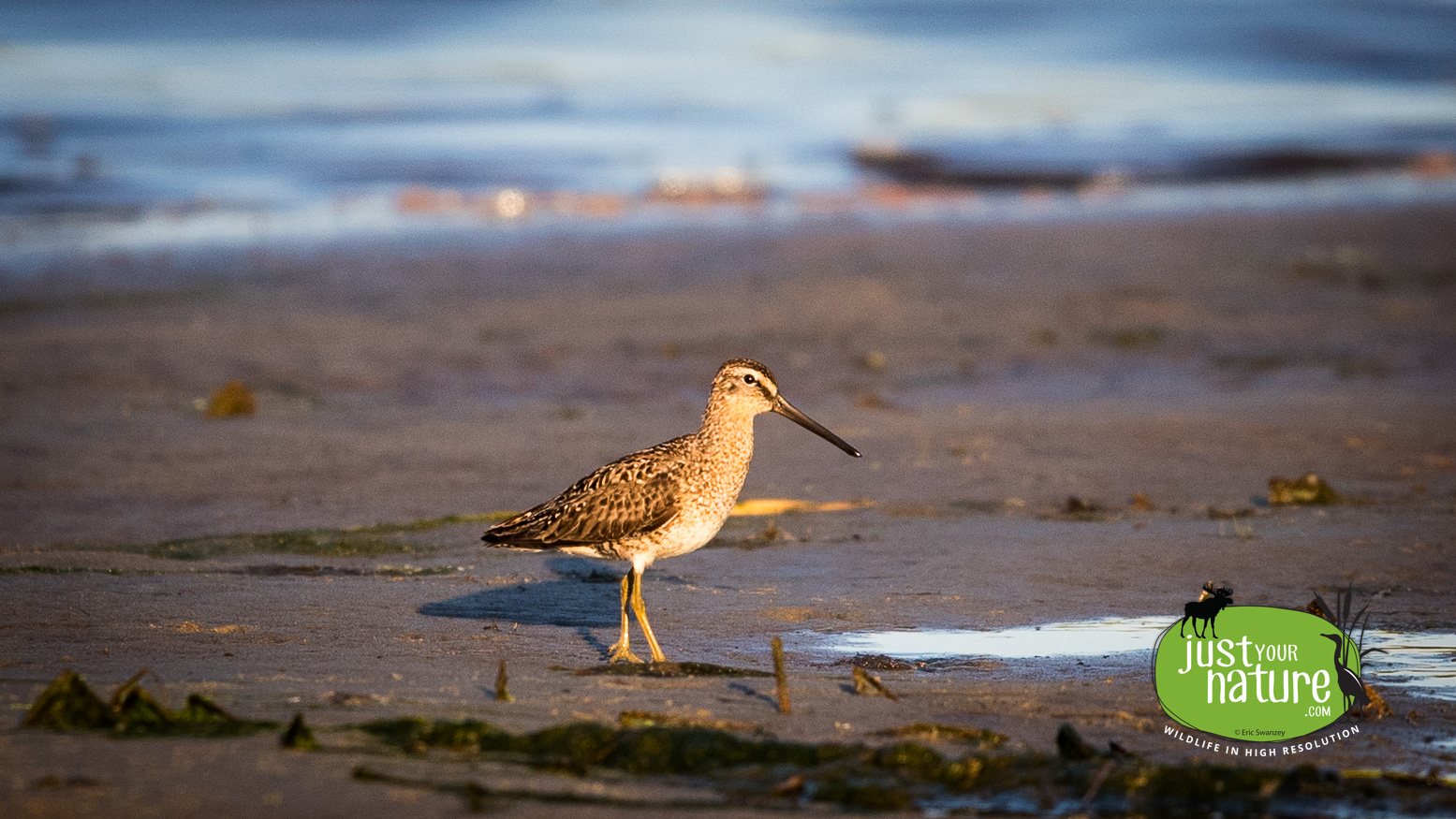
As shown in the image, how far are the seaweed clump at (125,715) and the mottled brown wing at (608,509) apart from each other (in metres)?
1.95

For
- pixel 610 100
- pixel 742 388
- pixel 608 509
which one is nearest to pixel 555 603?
pixel 608 509

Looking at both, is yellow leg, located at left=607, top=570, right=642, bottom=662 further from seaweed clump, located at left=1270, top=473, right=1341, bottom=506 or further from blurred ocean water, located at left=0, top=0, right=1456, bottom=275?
blurred ocean water, located at left=0, top=0, right=1456, bottom=275

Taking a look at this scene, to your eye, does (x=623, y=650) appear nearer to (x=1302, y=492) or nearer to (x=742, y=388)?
(x=742, y=388)

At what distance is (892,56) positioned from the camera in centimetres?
4062

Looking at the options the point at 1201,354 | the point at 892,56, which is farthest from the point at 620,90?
the point at 1201,354

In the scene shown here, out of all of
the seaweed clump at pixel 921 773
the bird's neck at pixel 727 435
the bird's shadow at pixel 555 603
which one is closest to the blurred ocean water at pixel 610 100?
the bird's shadow at pixel 555 603

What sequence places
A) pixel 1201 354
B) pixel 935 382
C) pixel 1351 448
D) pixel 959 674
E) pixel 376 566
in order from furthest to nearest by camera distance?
1. pixel 1201 354
2. pixel 935 382
3. pixel 1351 448
4. pixel 376 566
5. pixel 959 674

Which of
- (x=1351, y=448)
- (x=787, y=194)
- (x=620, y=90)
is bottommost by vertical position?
(x=1351, y=448)

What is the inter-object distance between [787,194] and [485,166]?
5381 mm

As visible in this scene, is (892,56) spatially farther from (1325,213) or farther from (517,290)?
(517,290)

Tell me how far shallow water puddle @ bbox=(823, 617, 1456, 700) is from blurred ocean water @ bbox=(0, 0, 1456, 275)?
Result: 13.6 metres

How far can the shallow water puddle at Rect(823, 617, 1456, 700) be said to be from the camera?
20.5 ft

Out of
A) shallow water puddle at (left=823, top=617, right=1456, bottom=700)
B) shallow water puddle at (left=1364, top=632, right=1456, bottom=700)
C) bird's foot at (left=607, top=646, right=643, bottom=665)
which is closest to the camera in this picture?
shallow water puddle at (left=1364, top=632, right=1456, bottom=700)

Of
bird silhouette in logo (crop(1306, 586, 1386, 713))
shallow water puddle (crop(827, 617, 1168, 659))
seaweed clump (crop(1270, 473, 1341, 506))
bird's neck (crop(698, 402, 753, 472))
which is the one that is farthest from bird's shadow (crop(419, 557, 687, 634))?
seaweed clump (crop(1270, 473, 1341, 506))
